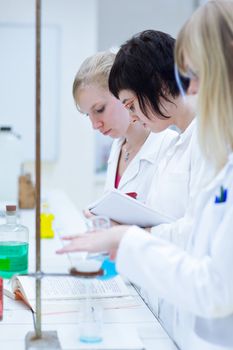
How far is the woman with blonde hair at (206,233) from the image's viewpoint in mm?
957

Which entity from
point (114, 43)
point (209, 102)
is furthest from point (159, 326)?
point (114, 43)

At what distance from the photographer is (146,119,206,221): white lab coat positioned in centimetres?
152

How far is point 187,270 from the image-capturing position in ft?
3.18

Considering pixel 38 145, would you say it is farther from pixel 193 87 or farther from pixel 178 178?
pixel 178 178

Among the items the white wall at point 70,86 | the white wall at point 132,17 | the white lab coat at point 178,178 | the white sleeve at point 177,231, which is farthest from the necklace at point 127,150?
the white wall at point 132,17

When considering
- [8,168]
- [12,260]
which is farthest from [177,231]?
[8,168]

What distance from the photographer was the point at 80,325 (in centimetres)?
117

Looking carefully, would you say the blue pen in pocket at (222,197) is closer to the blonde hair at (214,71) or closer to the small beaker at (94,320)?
the blonde hair at (214,71)

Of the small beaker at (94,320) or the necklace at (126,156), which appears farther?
the necklace at (126,156)

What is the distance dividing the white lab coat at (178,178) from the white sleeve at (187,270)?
479mm

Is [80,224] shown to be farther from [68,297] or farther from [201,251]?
[201,251]

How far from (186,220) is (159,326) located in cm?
27

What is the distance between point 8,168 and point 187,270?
2.19m

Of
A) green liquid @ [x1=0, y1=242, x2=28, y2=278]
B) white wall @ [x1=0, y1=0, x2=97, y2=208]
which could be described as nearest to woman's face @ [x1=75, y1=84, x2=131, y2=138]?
green liquid @ [x1=0, y1=242, x2=28, y2=278]
